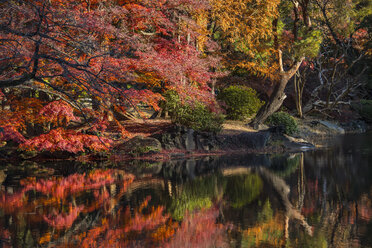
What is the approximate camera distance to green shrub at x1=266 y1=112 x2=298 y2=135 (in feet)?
71.3

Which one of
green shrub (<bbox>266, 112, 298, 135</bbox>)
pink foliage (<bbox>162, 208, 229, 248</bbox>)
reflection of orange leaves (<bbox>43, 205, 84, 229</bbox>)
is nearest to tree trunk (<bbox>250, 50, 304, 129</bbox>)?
green shrub (<bbox>266, 112, 298, 135</bbox>)

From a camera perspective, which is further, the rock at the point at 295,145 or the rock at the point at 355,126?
the rock at the point at 355,126

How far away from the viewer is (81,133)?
16328 millimetres

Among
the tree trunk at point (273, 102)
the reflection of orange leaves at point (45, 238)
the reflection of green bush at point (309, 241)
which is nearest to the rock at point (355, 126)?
the tree trunk at point (273, 102)

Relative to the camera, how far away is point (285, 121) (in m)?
22.4

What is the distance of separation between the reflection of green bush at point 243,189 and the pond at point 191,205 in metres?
0.02

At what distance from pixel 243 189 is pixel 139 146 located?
7574mm

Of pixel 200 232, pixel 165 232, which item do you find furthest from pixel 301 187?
pixel 165 232

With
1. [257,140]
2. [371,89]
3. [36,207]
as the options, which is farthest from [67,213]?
→ [371,89]

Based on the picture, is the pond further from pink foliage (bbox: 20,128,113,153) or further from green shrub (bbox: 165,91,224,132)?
green shrub (bbox: 165,91,224,132)

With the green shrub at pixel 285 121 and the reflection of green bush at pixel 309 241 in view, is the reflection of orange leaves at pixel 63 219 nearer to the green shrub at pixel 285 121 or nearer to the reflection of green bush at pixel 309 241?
the reflection of green bush at pixel 309 241

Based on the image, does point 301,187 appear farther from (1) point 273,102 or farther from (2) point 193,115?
(1) point 273,102

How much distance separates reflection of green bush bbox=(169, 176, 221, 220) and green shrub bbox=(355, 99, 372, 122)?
79.8 feet

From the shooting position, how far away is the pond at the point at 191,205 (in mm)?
6352
